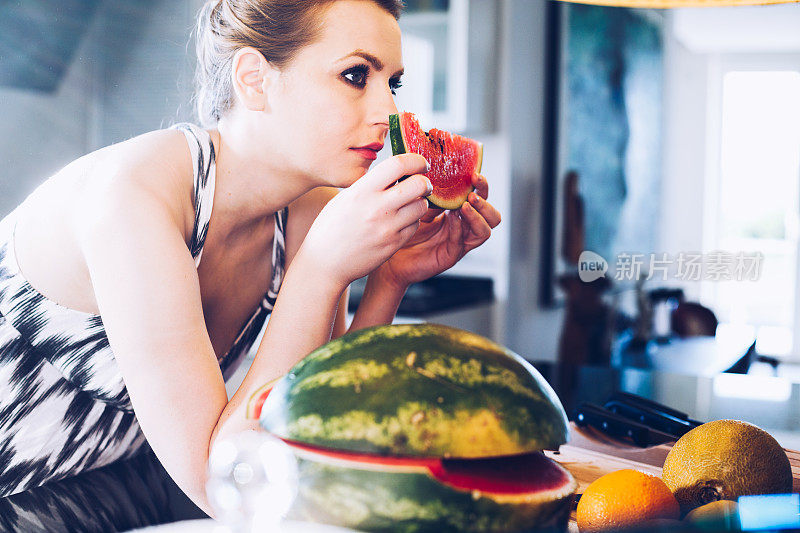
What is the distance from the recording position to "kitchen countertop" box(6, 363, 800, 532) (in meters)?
0.73

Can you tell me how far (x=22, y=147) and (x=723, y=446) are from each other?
2390mm

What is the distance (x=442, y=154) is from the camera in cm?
134

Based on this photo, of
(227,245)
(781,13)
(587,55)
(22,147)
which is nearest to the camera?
(227,245)

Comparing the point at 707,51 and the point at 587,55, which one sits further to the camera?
the point at 707,51

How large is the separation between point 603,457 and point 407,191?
45 centimetres

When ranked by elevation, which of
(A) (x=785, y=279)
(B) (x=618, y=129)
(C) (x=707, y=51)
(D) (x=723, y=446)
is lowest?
(A) (x=785, y=279)

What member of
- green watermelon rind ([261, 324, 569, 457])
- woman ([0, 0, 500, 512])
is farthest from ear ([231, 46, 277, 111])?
green watermelon rind ([261, 324, 569, 457])

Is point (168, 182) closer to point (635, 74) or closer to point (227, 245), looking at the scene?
point (227, 245)

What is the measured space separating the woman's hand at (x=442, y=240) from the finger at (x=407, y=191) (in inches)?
11.8

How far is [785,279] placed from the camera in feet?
22.1

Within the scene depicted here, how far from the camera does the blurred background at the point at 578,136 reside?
260cm

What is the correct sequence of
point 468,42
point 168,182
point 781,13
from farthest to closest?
point 781,13 → point 468,42 → point 168,182

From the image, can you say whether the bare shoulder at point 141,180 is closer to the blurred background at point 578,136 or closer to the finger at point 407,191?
the finger at point 407,191

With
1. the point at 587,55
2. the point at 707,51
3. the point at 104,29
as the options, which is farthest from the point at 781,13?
the point at 104,29
